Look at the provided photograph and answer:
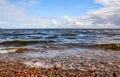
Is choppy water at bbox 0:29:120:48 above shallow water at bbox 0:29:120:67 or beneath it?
beneath

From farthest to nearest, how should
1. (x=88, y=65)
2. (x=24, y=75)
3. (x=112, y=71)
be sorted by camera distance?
(x=88, y=65) → (x=112, y=71) → (x=24, y=75)

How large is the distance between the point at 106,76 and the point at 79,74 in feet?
3.76

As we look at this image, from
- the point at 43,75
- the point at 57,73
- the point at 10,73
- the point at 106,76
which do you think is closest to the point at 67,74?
the point at 57,73

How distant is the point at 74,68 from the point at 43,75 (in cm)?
222

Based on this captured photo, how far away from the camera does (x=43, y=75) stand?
916 centimetres

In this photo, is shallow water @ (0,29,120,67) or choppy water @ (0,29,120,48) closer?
shallow water @ (0,29,120,67)

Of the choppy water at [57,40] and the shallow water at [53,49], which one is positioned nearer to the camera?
the shallow water at [53,49]

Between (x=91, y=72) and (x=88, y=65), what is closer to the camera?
(x=91, y=72)

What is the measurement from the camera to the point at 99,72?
9867 millimetres

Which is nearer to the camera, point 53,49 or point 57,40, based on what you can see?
point 53,49

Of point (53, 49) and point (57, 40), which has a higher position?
point (53, 49)

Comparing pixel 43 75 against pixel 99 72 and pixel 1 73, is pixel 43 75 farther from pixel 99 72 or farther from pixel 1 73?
pixel 99 72

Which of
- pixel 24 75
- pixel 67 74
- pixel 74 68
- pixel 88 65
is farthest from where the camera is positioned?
pixel 88 65

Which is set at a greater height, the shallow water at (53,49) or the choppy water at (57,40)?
the shallow water at (53,49)
